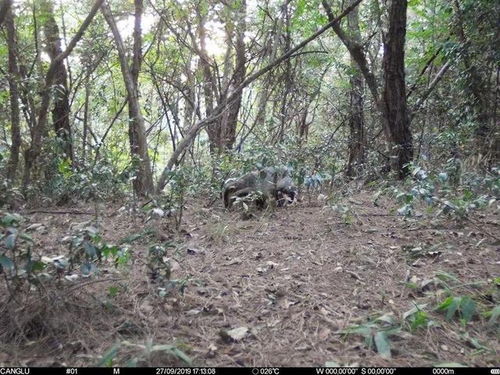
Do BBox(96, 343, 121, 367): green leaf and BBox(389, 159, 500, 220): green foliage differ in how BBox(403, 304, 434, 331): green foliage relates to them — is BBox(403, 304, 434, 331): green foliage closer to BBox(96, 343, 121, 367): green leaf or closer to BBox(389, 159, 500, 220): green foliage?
BBox(389, 159, 500, 220): green foliage

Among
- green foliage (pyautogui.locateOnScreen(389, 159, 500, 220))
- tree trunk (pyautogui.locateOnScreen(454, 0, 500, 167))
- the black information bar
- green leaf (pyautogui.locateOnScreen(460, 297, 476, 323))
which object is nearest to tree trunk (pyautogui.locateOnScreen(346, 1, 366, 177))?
tree trunk (pyautogui.locateOnScreen(454, 0, 500, 167))

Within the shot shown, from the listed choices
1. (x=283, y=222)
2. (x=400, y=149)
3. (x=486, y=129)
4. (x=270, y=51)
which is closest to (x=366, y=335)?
(x=283, y=222)

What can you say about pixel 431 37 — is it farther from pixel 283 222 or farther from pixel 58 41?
pixel 58 41

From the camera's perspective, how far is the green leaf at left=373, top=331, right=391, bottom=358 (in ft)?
7.55

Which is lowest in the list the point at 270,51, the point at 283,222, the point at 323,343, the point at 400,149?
the point at 323,343

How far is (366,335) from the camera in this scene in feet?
8.13

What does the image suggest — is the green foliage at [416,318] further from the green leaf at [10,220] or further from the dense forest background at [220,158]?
the green leaf at [10,220]

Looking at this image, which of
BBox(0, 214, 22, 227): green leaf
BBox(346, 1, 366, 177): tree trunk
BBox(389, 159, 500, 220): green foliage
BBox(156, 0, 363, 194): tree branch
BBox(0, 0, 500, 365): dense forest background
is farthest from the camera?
BBox(346, 1, 366, 177): tree trunk

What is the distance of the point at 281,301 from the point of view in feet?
9.92

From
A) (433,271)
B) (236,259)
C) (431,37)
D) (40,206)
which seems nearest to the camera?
(433,271)

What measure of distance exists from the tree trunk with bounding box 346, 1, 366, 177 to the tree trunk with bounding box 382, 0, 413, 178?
1719mm

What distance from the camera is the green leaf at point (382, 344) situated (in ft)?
7.55

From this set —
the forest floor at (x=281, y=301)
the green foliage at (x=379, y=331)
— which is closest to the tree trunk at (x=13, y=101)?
the forest floor at (x=281, y=301)

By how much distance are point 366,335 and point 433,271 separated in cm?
121
